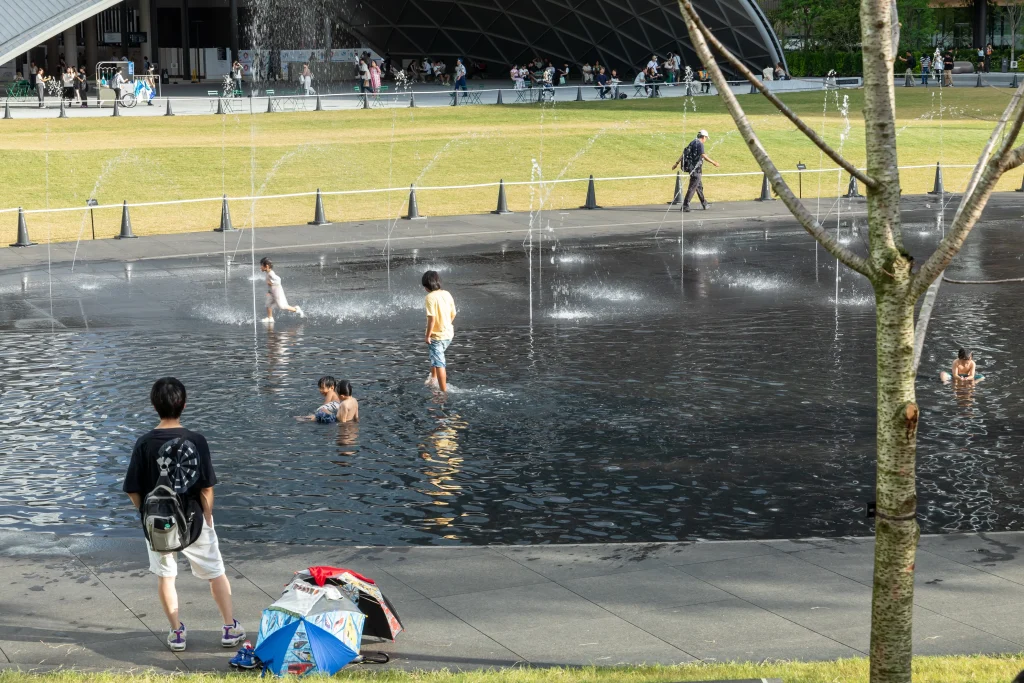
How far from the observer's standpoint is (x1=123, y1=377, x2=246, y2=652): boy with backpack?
22.3ft

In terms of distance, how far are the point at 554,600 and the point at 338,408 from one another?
5379mm

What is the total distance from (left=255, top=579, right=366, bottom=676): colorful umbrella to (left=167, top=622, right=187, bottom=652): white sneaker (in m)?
0.57

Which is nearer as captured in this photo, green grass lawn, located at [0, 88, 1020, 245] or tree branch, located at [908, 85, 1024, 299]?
tree branch, located at [908, 85, 1024, 299]

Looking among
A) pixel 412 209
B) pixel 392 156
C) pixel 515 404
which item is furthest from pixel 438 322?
pixel 392 156

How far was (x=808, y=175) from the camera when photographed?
38688 millimetres

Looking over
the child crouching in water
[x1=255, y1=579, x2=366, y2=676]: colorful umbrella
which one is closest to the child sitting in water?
the child crouching in water

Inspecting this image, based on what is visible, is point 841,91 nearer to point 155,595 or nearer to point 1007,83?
point 1007,83

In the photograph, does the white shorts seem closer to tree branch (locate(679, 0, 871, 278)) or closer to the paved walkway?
tree branch (locate(679, 0, 871, 278))

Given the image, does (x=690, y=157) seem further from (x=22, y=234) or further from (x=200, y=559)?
(x=200, y=559)

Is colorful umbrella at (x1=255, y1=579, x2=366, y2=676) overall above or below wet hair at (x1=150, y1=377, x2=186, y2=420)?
below

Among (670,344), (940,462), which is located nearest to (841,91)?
(670,344)

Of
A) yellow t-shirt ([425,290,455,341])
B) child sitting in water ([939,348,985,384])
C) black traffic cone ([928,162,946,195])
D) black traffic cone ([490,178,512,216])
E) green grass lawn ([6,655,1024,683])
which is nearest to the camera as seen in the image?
green grass lawn ([6,655,1024,683])

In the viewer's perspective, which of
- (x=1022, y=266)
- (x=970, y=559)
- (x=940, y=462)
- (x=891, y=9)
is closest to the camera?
(x=891, y=9)

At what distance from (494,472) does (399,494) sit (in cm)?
100
